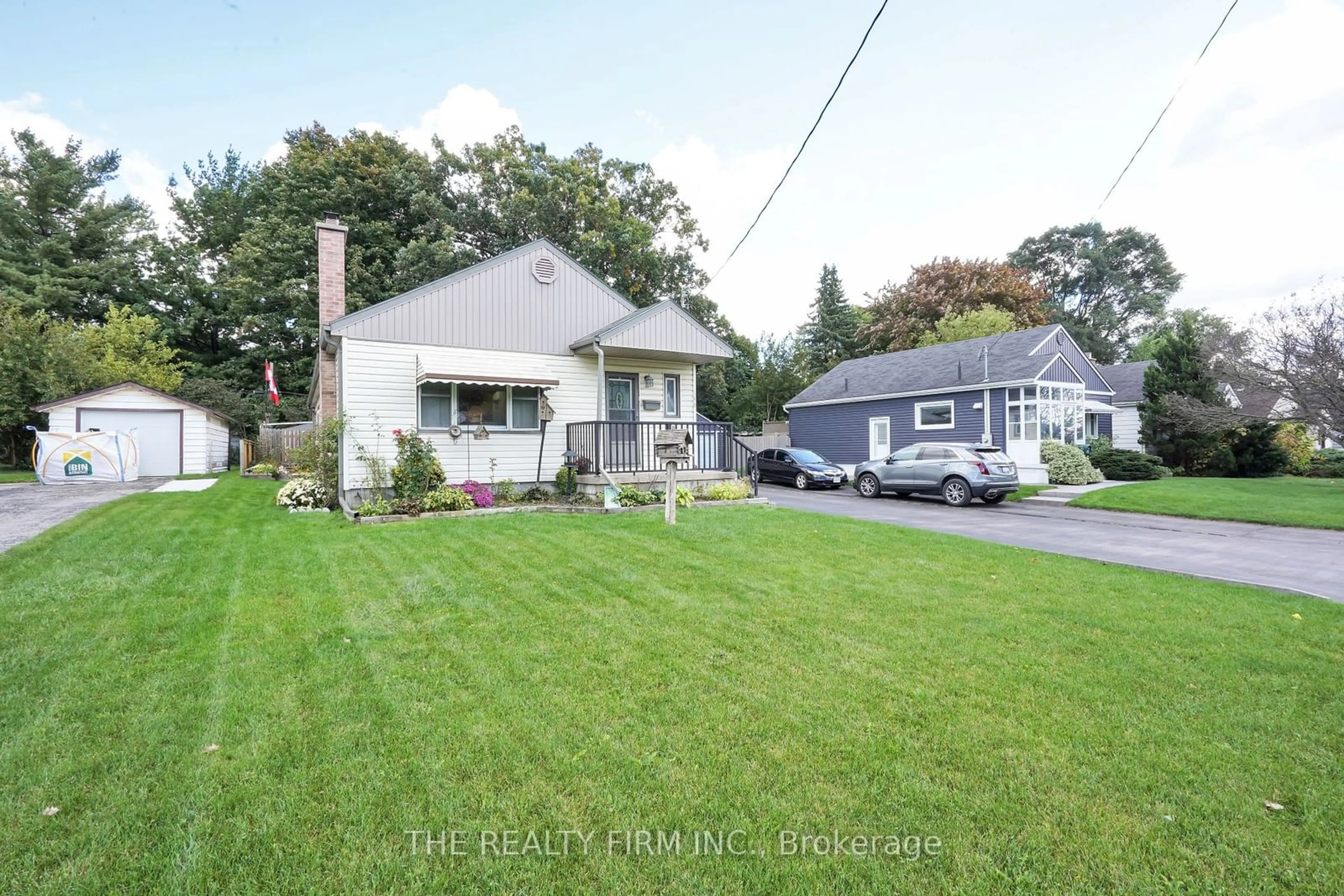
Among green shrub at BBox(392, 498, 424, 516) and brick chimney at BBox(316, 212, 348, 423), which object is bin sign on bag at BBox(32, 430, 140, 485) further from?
green shrub at BBox(392, 498, 424, 516)

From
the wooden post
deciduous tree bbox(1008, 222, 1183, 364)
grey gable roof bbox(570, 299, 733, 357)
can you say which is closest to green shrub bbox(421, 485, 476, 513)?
the wooden post

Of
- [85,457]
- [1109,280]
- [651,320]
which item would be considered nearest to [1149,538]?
[651,320]

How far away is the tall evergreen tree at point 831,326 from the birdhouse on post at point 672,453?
2784 cm

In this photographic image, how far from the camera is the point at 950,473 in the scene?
1455 centimetres

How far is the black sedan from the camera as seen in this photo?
18.2 meters

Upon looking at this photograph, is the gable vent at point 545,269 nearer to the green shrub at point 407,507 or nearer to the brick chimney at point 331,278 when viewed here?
the brick chimney at point 331,278

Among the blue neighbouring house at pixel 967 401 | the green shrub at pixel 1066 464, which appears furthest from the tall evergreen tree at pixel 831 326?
the green shrub at pixel 1066 464

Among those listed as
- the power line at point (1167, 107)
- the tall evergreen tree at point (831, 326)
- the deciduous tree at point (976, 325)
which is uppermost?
the tall evergreen tree at point (831, 326)

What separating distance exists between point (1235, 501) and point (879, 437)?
33.0 feet

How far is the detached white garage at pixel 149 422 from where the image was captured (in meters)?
16.3

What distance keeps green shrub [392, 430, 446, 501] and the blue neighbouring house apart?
16.6 metres

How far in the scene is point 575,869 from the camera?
6.20 ft

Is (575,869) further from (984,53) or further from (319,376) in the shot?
(319,376)

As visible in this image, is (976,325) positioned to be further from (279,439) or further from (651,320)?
(279,439)
